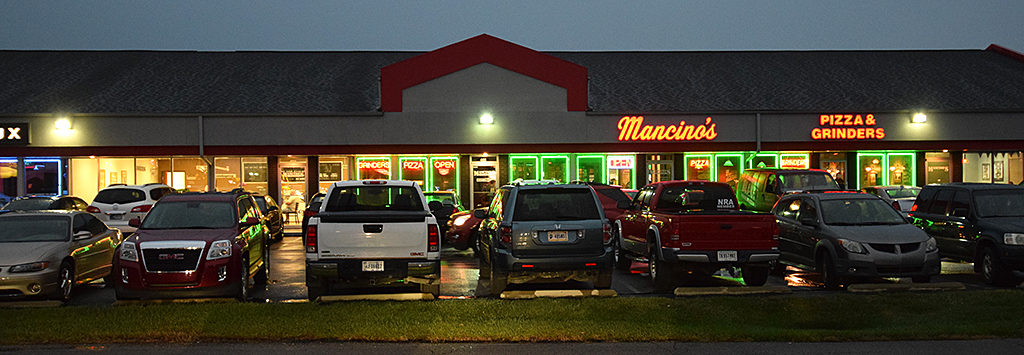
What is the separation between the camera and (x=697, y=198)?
1400 centimetres

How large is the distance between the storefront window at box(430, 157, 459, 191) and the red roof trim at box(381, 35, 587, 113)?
2.63 meters

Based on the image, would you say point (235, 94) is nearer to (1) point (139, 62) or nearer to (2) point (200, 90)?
(2) point (200, 90)

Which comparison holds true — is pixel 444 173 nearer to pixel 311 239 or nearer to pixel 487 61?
pixel 487 61

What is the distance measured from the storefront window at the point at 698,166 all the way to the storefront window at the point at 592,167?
3245 mm

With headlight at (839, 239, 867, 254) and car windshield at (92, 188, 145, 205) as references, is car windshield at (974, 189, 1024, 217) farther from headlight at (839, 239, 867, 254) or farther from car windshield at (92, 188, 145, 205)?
car windshield at (92, 188, 145, 205)

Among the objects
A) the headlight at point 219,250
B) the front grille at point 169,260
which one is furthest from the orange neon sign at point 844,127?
the front grille at point 169,260

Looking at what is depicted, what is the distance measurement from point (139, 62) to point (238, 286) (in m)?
27.7

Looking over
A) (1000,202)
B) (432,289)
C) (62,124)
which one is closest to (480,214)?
(432,289)

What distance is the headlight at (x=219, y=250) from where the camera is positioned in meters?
11.1

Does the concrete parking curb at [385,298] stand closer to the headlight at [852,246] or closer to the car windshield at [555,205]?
the car windshield at [555,205]

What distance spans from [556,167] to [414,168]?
5165 millimetres

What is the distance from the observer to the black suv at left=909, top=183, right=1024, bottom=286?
1244 cm

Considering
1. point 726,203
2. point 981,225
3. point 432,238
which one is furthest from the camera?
point 726,203

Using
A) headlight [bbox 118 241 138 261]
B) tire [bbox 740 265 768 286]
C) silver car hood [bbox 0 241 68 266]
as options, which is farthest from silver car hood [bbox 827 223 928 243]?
silver car hood [bbox 0 241 68 266]
